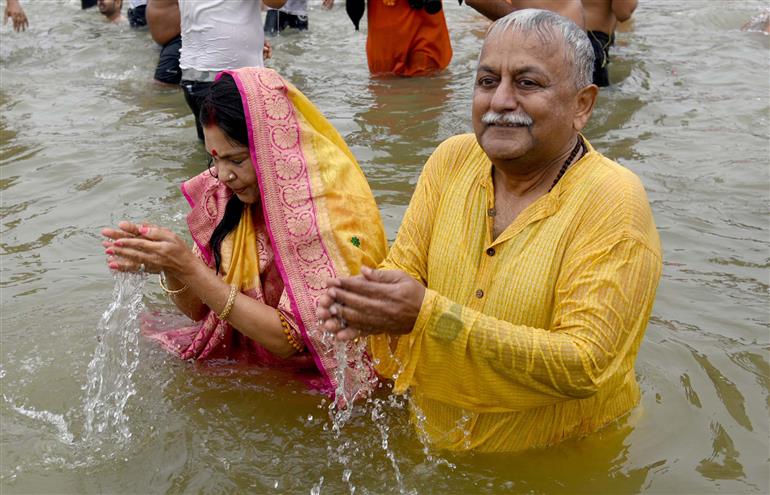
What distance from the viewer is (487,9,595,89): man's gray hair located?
247 cm

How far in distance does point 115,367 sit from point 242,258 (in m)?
0.76

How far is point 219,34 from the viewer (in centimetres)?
575

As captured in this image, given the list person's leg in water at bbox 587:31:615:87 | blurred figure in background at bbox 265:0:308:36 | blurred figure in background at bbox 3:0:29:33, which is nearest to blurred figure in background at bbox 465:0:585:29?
person's leg in water at bbox 587:31:615:87

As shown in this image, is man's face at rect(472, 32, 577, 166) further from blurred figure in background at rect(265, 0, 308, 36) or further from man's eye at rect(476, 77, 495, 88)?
blurred figure in background at rect(265, 0, 308, 36)

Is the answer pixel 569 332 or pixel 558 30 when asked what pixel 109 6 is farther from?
pixel 569 332

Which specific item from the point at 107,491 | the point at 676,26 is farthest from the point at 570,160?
the point at 676,26

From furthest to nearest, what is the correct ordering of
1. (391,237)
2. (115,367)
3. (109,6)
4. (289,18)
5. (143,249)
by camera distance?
(109,6) → (289,18) → (391,237) → (115,367) → (143,249)

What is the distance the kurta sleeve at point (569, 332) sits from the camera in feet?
7.86

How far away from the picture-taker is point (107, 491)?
3.15 m

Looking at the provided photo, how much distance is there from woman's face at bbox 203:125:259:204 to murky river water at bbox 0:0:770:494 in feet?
2.83

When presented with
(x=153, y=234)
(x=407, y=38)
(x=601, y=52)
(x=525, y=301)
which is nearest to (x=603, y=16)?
(x=601, y=52)

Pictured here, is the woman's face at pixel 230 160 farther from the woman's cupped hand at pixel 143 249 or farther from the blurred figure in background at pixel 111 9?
Answer: the blurred figure in background at pixel 111 9

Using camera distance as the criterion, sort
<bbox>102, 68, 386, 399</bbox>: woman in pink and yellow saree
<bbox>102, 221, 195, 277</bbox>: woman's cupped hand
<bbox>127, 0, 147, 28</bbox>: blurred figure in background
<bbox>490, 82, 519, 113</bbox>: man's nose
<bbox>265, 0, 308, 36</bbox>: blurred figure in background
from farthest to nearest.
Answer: <bbox>127, 0, 147, 28</bbox>: blurred figure in background < <bbox>265, 0, 308, 36</bbox>: blurred figure in background < <bbox>102, 68, 386, 399</bbox>: woman in pink and yellow saree < <bbox>102, 221, 195, 277</bbox>: woman's cupped hand < <bbox>490, 82, 519, 113</bbox>: man's nose

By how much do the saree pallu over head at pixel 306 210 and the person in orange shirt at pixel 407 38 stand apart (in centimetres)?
455
